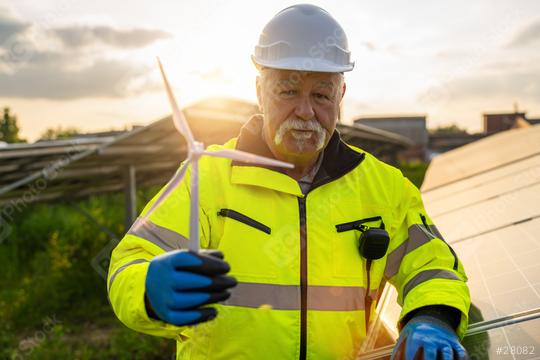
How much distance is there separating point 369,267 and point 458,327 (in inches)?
17.6

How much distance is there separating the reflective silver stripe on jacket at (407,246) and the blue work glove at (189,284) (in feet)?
3.42

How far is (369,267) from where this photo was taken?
8.07ft

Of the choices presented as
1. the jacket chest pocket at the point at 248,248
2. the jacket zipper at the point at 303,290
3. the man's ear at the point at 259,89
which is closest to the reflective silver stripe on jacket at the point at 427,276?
the jacket zipper at the point at 303,290

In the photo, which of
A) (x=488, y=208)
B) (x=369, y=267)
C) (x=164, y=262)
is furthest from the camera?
(x=488, y=208)

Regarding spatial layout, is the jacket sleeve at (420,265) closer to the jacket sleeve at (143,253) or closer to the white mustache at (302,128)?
the white mustache at (302,128)

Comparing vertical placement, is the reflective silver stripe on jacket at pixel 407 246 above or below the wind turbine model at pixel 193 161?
below

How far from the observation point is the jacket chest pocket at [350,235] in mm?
2387

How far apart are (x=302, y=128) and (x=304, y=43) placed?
39 cm

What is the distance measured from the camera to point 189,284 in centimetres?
171

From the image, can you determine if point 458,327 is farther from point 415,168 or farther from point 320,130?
point 415,168

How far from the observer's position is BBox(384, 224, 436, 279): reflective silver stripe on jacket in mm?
2475

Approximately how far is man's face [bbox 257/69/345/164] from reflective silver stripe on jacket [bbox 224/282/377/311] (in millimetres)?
612

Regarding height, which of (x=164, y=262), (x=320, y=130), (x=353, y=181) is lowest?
(x=164, y=262)

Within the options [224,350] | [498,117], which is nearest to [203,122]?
[224,350]
